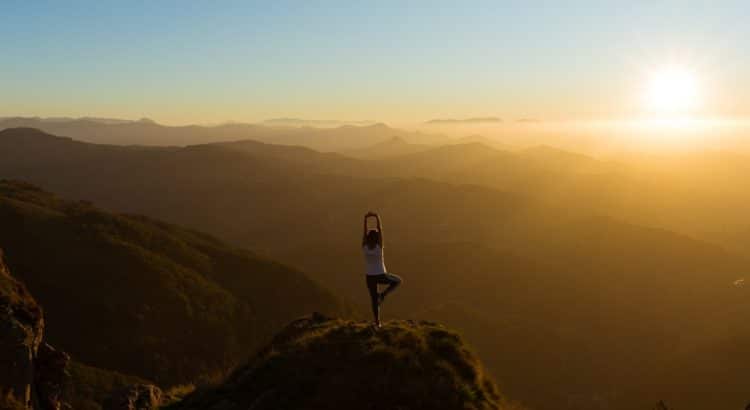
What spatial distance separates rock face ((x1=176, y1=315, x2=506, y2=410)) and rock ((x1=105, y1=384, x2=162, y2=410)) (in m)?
2.44

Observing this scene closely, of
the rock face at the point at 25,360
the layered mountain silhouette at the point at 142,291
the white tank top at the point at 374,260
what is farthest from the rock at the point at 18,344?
the layered mountain silhouette at the point at 142,291

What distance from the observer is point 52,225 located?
8662 centimetres

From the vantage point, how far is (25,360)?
17.0 meters

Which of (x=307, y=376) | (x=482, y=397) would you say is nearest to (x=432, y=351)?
(x=482, y=397)

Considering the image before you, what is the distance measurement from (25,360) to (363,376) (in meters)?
12.2

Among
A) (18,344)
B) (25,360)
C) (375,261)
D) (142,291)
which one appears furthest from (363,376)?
(142,291)

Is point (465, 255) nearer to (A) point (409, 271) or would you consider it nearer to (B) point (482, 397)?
(A) point (409, 271)

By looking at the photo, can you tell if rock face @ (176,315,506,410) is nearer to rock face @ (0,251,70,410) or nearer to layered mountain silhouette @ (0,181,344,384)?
rock face @ (0,251,70,410)

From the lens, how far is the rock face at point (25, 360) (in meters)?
16.4

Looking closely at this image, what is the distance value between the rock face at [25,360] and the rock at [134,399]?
8.59ft

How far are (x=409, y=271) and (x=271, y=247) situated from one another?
62.6 metres

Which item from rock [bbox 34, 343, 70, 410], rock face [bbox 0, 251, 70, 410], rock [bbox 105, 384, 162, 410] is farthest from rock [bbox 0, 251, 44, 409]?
rock [bbox 105, 384, 162, 410]

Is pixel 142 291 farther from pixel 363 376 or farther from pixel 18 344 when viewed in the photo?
pixel 363 376

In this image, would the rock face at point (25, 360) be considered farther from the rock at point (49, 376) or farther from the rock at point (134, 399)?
the rock at point (134, 399)
